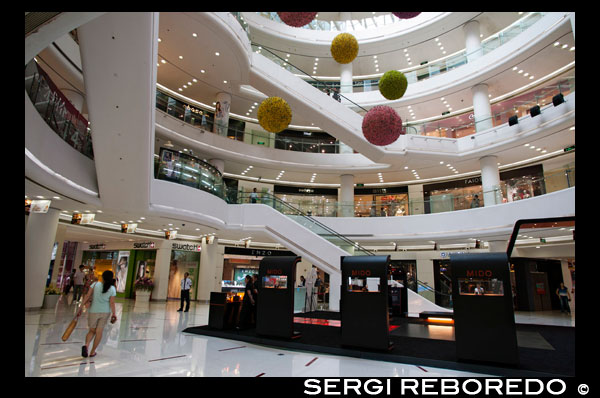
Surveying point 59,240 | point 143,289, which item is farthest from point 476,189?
point 59,240

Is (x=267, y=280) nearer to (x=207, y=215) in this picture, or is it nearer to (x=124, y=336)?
(x=124, y=336)

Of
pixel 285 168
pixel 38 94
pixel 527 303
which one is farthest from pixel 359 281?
pixel 527 303

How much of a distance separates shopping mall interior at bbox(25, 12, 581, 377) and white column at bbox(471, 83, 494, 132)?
0.32 feet

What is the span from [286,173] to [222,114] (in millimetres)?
5379

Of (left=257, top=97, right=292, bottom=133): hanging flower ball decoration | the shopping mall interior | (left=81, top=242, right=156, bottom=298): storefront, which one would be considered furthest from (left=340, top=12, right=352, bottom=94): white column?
(left=81, top=242, right=156, bottom=298): storefront

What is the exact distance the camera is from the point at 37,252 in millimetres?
10211

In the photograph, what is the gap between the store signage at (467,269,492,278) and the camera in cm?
523

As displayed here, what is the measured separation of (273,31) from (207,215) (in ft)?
45.7

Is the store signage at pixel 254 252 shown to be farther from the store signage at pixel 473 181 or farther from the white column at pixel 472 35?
the white column at pixel 472 35

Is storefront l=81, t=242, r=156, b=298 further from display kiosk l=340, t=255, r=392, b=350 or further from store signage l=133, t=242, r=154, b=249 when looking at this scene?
display kiosk l=340, t=255, r=392, b=350

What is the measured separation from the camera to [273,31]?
21109 millimetres

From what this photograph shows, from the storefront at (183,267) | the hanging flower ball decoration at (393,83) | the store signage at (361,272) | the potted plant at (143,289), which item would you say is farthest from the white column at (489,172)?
the potted plant at (143,289)

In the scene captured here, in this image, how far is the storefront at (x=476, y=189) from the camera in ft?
44.0
